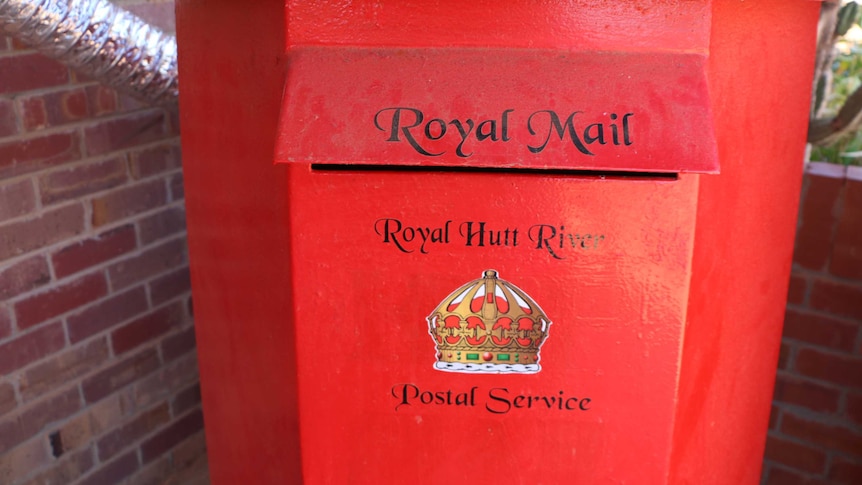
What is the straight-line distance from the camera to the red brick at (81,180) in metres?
1.82

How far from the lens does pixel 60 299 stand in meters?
1.89

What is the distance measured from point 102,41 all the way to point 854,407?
194 centimetres

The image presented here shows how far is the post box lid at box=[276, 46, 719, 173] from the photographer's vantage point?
41.8 inches

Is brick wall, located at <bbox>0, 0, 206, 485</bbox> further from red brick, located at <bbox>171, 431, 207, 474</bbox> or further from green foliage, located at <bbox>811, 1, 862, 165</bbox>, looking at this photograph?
green foliage, located at <bbox>811, 1, 862, 165</bbox>

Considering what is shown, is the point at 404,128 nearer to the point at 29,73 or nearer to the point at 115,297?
the point at 29,73

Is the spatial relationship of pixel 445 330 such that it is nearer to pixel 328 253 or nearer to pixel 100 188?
pixel 328 253

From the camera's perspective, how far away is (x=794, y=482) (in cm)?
213

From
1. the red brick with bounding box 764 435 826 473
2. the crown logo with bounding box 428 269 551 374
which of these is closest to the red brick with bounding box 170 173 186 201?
the crown logo with bounding box 428 269 551 374

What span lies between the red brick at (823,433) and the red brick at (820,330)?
8.7 inches

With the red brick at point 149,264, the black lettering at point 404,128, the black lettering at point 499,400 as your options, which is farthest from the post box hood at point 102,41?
the black lettering at point 499,400

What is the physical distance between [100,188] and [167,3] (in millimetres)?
511

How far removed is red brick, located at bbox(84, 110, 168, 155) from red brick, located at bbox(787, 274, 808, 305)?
1662mm

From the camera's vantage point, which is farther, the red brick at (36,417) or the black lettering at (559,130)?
the red brick at (36,417)

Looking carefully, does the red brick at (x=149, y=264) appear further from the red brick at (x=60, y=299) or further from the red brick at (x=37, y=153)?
the red brick at (x=37, y=153)
